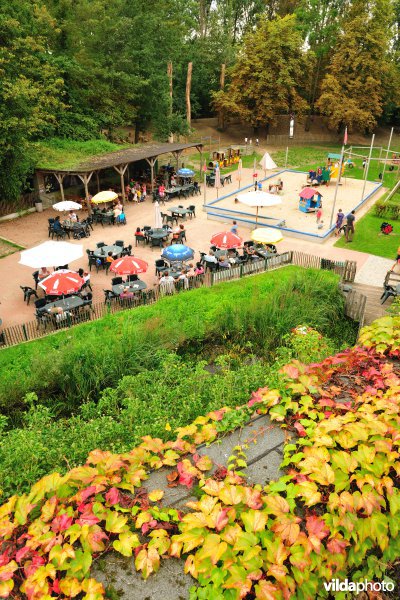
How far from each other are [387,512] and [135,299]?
36.6 feet

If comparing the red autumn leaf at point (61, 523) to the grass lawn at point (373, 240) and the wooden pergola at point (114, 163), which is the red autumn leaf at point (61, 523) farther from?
the wooden pergola at point (114, 163)

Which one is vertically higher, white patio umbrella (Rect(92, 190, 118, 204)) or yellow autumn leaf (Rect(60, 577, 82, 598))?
yellow autumn leaf (Rect(60, 577, 82, 598))

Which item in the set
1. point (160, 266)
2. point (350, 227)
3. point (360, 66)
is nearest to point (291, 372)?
point (160, 266)

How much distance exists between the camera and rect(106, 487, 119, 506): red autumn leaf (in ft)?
10.6

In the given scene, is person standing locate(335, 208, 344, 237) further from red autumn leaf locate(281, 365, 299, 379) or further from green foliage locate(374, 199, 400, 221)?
red autumn leaf locate(281, 365, 299, 379)

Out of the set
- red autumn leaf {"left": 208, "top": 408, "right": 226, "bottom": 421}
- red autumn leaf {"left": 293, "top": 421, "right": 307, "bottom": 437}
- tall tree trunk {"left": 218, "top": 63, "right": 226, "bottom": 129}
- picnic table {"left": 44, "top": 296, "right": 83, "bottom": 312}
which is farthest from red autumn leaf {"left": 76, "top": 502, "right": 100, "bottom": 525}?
tall tree trunk {"left": 218, "top": 63, "right": 226, "bottom": 129}

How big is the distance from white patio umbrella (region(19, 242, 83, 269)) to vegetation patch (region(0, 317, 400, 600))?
10485mm

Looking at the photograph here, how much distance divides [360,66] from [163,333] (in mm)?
41542

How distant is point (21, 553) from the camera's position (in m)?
2.86

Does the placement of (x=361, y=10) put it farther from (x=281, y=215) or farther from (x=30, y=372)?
(x=30, y=372)

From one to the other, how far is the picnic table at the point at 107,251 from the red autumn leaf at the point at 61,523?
1387 cm

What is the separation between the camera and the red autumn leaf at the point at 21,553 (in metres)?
2.84

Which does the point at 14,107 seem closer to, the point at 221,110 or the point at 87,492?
the point at 87,492

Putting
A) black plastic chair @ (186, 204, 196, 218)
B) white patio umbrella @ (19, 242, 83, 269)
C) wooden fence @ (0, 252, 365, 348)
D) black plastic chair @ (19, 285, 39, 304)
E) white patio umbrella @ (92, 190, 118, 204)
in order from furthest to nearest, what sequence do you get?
black plastic chair @ (186, 204, 196, 218) → white patio umbrella @ (92, 190, 118, 204) → black plastic chair @ (19, 285, 39, 304) → white patio umbrella @ (19, 242, 83, 269) → wooden fence @ (0, 252, 365, 348)
